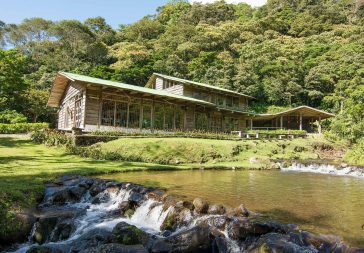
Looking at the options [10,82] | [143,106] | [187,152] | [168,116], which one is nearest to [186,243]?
[187,152]

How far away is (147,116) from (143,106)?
0.99 m

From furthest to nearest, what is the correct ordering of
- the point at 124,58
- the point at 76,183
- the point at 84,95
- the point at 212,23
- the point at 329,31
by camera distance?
1. the point at 212,23
2. the point at 329,31
3. the point at 124,58
4. the point at 84,95
5. the point at 76,183

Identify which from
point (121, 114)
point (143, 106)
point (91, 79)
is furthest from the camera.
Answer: point (143, 106)

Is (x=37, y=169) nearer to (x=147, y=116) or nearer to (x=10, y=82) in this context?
(x=147, y=116)

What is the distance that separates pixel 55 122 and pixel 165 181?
102 ft

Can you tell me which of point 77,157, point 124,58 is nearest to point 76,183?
point 77,157

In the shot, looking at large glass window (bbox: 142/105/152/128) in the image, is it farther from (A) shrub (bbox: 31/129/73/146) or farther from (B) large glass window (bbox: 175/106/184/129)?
(A) shrub (bbox: 31/129/73/146)

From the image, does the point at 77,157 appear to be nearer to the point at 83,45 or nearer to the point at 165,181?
the point at 165,181

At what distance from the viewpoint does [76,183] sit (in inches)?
393

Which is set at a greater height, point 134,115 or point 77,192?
point 134,115

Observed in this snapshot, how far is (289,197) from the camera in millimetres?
9703

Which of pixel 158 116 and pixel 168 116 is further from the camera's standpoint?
pixel 168 116

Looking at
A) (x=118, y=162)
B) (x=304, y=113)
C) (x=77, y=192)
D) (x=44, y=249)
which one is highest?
(x=304, y=113)

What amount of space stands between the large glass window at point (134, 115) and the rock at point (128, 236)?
20282 millimetres
